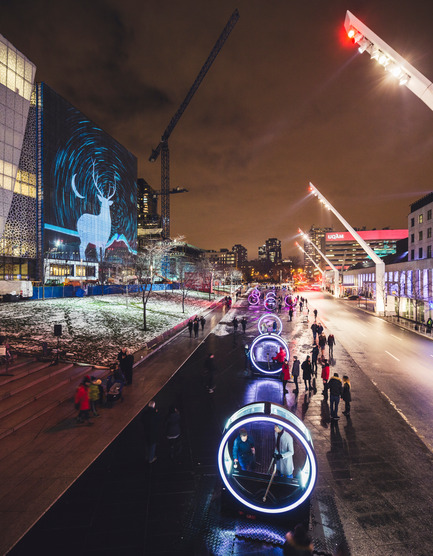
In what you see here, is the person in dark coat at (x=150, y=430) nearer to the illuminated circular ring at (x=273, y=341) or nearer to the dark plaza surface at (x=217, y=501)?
the dark plaza surface at (x=217, y=501)

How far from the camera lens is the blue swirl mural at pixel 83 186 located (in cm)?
5762

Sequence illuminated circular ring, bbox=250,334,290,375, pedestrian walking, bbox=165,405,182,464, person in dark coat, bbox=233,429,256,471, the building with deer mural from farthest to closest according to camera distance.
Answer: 1. the building with deer mural
2. illuminated circular ring, bbox=250,334,290,375
3. pedestrian walking, bbox=165,405,182,464
4. person in dark coat, bbox=233,429,256,471

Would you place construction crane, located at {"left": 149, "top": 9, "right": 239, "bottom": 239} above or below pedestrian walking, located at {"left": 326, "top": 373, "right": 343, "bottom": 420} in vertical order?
above

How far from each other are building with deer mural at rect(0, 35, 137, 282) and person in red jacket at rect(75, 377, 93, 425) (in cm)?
2426

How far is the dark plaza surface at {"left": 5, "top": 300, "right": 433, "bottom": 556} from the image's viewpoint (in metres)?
4.90

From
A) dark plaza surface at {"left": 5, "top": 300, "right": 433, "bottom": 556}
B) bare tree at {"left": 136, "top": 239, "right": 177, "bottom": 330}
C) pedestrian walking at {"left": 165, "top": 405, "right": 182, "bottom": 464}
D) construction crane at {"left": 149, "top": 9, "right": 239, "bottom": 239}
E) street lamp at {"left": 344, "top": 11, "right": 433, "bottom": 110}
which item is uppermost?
construction crane at {"left": 149, "top": 9, "right": 239, "bottom": 239}

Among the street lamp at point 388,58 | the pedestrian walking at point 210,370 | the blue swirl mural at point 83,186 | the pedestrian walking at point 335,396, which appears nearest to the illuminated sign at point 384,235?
the blue swirl mural at point 83,186

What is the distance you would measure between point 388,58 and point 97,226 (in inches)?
2943

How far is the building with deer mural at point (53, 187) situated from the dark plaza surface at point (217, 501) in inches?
1082

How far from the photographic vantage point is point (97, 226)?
7394 centimetres

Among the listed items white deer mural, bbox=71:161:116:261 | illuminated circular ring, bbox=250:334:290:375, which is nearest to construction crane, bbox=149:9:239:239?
white deer mural, bbox=71:161:116:261

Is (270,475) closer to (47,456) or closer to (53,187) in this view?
(47,456)

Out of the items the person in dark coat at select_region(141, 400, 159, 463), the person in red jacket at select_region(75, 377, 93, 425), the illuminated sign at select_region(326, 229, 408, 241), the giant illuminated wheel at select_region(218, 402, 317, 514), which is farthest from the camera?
the illuminated sign at select_region(326, 229, 408, 241)

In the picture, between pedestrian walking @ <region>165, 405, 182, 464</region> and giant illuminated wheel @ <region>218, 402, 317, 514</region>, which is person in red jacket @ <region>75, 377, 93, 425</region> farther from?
giant illuminated wheel @ <region>218, 402, 317, 514</region>
